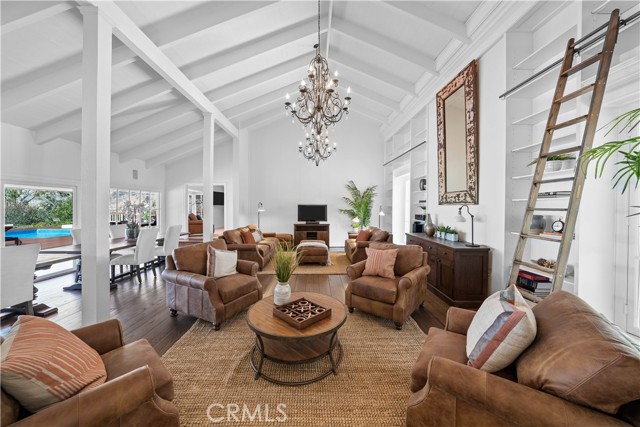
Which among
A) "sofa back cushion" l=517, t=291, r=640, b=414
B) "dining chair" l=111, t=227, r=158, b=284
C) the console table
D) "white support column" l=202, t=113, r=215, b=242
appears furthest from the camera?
the console table

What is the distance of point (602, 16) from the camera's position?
210 centimetres

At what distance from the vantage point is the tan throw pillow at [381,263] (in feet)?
10.2

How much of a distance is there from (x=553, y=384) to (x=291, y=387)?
154 centimetres

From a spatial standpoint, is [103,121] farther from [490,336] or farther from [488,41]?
[488,41]

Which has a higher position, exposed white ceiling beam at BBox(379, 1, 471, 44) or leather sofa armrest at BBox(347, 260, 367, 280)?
exposed white ceiling beam at BBox(379, 1, 471, 44)

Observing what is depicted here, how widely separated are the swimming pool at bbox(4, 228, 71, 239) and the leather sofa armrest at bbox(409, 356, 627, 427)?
6.35 m

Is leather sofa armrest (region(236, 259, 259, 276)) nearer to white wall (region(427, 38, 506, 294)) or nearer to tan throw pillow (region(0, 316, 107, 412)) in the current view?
tan throw pillow (region(0, 316, 107, 412))

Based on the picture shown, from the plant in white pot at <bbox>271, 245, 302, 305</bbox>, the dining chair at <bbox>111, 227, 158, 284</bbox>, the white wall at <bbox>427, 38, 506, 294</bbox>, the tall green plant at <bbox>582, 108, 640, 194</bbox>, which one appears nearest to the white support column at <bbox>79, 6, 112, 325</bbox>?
the plant in white pot at <bbox>271, 245, 302, 305</bbox>

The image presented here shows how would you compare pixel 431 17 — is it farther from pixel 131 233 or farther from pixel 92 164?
pixel 131 233

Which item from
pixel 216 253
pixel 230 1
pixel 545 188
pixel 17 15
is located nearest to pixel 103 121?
pixel 17 15

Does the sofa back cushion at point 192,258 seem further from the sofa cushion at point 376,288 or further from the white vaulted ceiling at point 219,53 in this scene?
the white vaulted ceiling at point 219,53

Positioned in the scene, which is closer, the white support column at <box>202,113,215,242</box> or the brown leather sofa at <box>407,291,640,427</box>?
the brown leather sofa at <box>407,291,640,427</box>

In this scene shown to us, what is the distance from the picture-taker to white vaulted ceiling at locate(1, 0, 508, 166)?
283 cm

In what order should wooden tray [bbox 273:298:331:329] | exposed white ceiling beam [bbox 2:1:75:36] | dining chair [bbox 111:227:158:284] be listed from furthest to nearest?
dining chair [bbox 111:227:158:284] → exposed white ceiling beam [bbox 2:1:75:36] → wooden tray [bbox 273:298:331:329]
